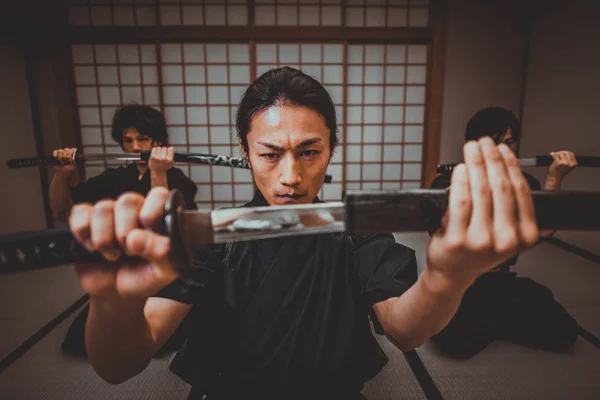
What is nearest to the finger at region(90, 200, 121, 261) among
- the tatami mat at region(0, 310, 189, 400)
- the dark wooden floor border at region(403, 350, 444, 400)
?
the tatami mat at region(0, 310, 189, 400)

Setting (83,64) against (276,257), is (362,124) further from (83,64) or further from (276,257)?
(276,257)

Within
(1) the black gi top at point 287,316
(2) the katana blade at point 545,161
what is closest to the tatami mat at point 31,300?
(1) the black gi top at point 287,316

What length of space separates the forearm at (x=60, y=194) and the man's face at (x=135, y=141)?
87 cm

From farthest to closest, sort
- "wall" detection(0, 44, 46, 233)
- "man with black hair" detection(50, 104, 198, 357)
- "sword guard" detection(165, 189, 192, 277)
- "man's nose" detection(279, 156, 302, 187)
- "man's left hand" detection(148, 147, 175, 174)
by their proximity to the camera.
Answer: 1. "wall" detection(0, 44, 46, 233)
2. "man with black hair" detection(50, 104, 198, 357)
3. "man's left hand" detection(148, 147, 175, 174)
4. "man's nose" detection(279, 156, 302, 187)
5. "sword guard" detection(165, 189, 192, 277)

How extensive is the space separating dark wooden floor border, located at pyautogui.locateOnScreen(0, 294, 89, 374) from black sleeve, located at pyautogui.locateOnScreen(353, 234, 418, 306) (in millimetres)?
2571

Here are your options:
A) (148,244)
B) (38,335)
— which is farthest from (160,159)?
(148,244)

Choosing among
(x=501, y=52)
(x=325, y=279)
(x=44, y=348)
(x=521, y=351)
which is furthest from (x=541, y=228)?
(x=501, y=52)

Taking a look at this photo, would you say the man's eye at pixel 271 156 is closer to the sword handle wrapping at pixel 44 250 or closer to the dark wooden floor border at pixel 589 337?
the sword handle wrapping at pixel 44 250

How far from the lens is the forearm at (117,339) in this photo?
781mm

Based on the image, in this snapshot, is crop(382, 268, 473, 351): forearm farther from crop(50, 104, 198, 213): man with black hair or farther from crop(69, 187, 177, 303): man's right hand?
crop(50, 104, 198, 213): man with black hair

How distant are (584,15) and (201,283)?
553 centimetres

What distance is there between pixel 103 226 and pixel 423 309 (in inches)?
30.4

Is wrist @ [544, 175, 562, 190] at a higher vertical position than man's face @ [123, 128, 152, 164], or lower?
lower

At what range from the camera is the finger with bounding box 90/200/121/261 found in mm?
605
